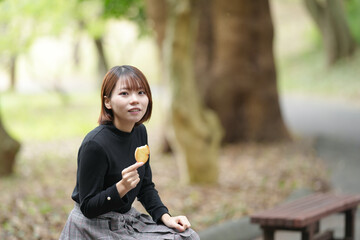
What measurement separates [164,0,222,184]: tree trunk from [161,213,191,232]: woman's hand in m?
6.15

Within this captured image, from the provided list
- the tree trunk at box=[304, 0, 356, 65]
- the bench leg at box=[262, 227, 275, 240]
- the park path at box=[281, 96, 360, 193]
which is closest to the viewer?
the bench leg at box=[262, 227, 275, 240]

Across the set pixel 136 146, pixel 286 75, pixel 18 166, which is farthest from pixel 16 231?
pixel 286 75

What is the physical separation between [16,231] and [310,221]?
301 centimetres

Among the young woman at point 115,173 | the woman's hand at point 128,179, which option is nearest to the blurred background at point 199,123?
the young woman at point 115,173

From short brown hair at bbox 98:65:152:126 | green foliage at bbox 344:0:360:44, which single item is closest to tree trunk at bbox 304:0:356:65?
green foliage at bbox 344:0:360:44

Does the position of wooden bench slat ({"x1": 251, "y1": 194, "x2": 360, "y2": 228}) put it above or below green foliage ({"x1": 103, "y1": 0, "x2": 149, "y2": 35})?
below

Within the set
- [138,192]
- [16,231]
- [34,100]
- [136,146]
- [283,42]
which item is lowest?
[16,231]

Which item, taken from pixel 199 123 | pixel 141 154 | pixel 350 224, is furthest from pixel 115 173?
pixel 199 123

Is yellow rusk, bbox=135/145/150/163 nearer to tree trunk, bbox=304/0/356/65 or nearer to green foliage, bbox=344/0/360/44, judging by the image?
tree trunk, bbox=304/0/356/65

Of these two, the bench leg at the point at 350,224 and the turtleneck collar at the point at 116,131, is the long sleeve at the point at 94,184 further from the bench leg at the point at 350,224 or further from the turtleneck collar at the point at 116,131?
the bench leg at the point at 350,224

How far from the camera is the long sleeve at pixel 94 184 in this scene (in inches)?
113

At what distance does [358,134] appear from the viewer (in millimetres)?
14602

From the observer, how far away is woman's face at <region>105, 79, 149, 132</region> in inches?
116

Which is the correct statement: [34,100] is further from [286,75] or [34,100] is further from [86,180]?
[86,180]
